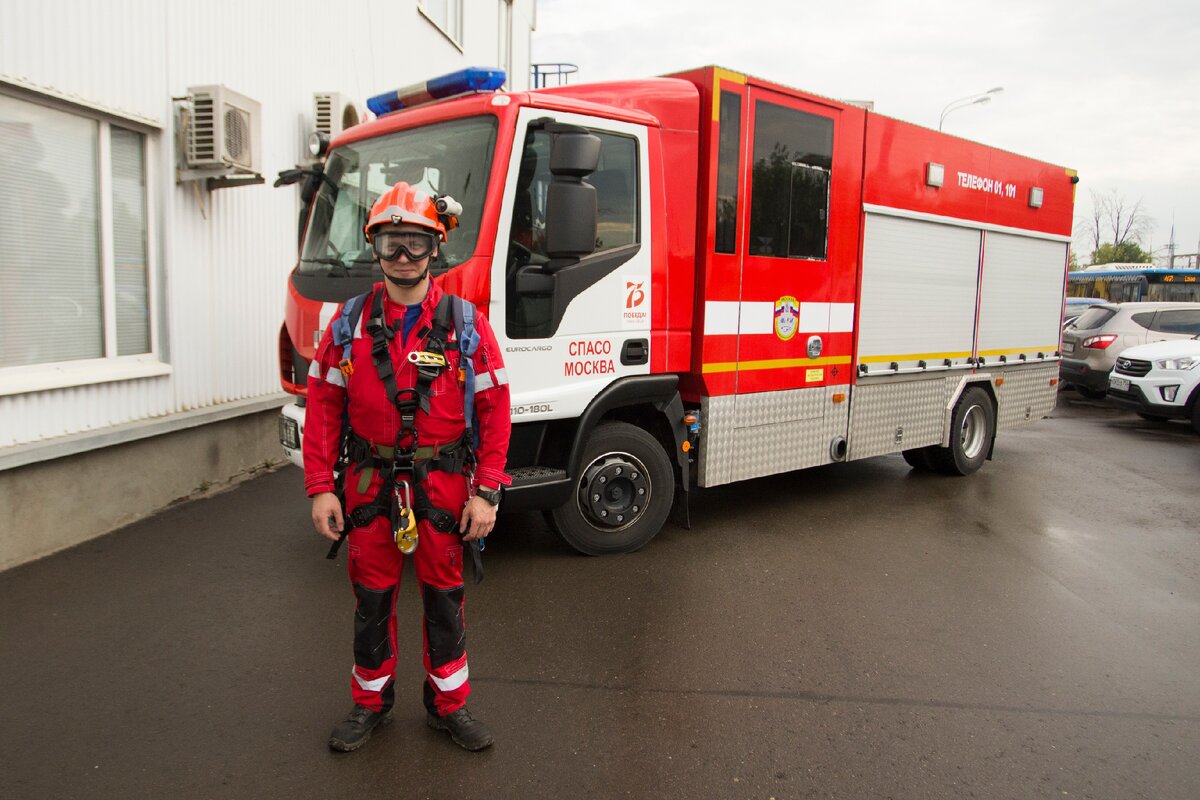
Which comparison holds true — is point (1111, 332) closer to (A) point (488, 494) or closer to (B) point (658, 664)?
(B) point (658, 664)

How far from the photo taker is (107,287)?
593 cm

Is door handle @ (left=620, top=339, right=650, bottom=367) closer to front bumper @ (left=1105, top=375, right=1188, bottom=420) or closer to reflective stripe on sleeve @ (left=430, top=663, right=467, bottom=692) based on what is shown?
reflective stripe on sleeve @ (left=430, top=663, right=467, bottom=692)

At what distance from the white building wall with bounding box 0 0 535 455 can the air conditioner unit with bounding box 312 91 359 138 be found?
93 millimetres

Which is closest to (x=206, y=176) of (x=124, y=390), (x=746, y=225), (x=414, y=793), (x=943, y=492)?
(x=124, y=390)

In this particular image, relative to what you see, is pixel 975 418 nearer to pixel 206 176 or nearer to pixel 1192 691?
pixel 1192 691

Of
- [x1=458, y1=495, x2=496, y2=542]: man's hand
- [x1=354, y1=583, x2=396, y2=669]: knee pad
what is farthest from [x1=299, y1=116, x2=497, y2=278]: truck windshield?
[x1=354, y1=583, x2=396, y2=669]: knee pad

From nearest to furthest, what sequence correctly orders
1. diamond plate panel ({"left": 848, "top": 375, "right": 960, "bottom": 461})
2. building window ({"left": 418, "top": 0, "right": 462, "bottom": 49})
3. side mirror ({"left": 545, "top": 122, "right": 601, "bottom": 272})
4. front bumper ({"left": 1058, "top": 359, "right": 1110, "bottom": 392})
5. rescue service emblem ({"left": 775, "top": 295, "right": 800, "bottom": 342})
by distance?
side mirror ({"left": 545, "top": 122, "right": 601, "bottom": 272}) < rescue service emblem ({"left": 775, "top": 295, "right": 800, "bottom": 342}) < diamond plate panel ({"left": 848, "top": 375, "right": 960, "bottom": 461}) < building window ({"left": 418, "top": 0, "right": 462, "bottom": 49}) < front bumper ({"left": 1058, "top": 359, "right": 1110, "bottom": 392})

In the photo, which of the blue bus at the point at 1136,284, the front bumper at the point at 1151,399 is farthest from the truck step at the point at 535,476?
the blue bus at the point at 1136,284

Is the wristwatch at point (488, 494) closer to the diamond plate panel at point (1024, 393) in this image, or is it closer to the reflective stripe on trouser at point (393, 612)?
the reflective stripe on trouser at point (393, 612)

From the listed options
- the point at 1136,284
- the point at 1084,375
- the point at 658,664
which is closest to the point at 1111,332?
the point at 1084,375

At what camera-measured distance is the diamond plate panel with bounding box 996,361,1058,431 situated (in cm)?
824

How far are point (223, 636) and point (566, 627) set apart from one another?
169cm

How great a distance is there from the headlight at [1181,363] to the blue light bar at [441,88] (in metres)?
10.9

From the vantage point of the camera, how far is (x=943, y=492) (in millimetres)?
7508
